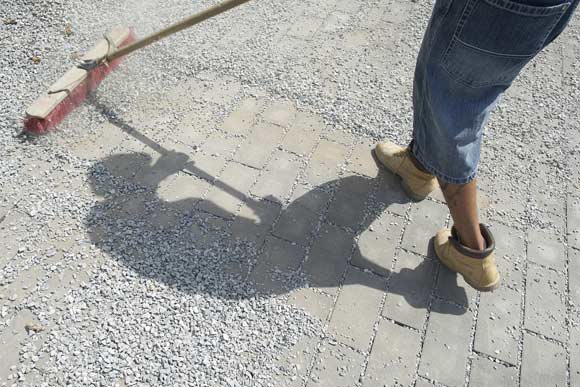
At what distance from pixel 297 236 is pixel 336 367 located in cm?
81

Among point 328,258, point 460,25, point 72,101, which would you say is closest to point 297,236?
point 328,258

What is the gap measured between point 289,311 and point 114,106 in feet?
6.76

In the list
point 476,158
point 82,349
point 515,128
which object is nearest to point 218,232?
point 82,349

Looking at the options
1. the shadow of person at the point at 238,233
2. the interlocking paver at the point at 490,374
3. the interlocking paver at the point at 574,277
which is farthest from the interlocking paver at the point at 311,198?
the interlocking paver at the point at 574,277

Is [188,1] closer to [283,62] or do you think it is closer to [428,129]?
[283,62]

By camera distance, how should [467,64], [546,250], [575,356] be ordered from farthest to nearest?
[546,250] < [575,356] < [467,64]

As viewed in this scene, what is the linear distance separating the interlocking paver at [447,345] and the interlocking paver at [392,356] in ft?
0.19

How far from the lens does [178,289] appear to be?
2562 mm

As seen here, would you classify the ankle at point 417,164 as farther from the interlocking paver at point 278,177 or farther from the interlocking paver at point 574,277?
the interlocking paver at point 574,277

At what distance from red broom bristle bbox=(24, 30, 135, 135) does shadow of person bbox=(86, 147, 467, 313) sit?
487 millimetres

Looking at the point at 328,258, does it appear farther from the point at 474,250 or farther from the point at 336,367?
the point at 474,250

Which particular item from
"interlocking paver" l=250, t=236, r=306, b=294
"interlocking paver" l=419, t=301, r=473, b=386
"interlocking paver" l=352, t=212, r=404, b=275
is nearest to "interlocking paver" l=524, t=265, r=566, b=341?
"interlocking paver" l=419, t=301, r=473, b=386

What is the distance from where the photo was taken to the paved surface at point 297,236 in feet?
7.88

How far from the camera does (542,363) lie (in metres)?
2.43
